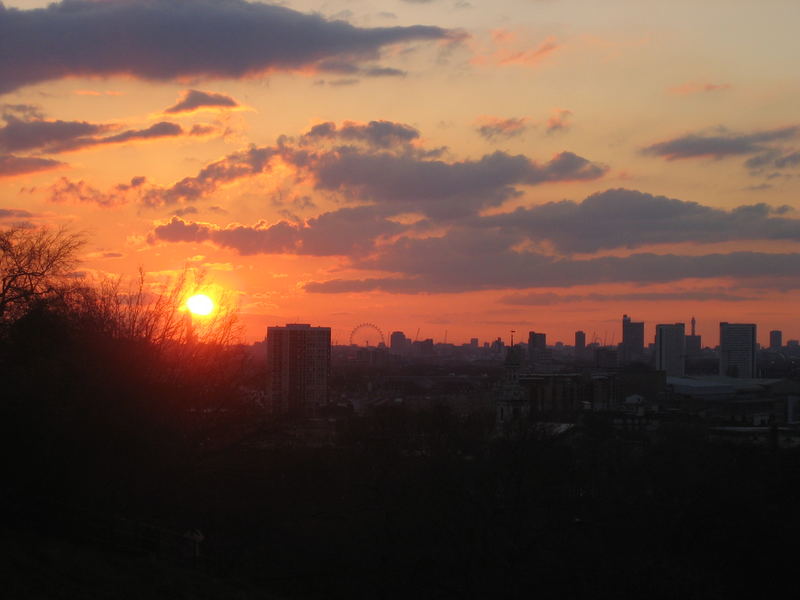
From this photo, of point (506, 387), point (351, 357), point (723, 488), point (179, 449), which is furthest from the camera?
point (351, 357)

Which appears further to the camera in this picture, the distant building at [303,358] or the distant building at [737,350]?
the distant building at [737,350]

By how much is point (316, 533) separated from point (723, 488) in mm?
13420

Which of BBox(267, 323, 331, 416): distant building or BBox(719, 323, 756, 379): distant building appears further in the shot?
BBox(719, 323, 756, 379): distant building

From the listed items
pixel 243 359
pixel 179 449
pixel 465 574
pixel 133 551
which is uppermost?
pixel 243 359

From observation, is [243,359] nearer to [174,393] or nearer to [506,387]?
[174,393]

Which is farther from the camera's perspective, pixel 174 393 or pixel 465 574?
pixel 465 574

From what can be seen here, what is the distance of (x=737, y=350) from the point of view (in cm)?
18812

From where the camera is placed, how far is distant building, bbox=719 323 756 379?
178 m

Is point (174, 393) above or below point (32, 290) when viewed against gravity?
below

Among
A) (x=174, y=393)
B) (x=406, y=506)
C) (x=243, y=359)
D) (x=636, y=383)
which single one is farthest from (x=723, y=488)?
(x=636, y=383)

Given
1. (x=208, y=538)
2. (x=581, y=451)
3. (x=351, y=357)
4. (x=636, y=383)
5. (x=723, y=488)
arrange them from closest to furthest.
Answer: (x=208, y=538)
(x=723, y=488)
(x=581, y=451)
(x=636, y=383)
(x=351, y=357)

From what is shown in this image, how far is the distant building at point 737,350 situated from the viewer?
17762 cm

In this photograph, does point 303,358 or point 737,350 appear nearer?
point 303,358

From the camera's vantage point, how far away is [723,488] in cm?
3044
